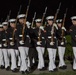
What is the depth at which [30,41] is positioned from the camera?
1948cm

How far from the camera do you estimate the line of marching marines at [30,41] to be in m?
19.1

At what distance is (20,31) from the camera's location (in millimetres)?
19094

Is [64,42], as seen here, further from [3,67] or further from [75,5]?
[75,5]

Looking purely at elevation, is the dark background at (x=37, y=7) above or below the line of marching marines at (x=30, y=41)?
above

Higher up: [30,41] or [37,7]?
[37,7]

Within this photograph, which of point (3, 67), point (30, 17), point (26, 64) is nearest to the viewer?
point (26, 64)

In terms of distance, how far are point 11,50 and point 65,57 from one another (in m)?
3.00

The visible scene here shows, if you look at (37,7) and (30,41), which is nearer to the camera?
(30,41)

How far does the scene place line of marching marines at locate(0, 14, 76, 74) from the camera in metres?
19.1

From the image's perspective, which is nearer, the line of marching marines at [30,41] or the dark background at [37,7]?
the line of marching marines at [30,41]

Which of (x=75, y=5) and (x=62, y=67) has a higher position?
(x=75, y=5)

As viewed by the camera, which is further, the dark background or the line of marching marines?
the dark background

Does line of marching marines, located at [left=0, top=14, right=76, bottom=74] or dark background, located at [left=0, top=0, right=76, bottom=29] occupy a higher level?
dark background, located at [left=0, top=0, right=76, bottom=29]

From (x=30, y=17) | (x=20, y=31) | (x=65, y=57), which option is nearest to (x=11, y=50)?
(x=20, y=31)
